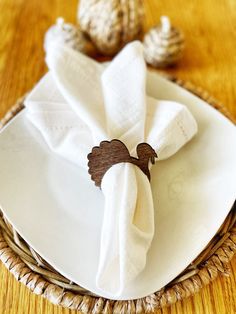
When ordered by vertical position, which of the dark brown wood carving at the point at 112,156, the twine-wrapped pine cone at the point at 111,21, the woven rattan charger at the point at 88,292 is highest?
the twine-wrapped pine cone at the point at 111,21

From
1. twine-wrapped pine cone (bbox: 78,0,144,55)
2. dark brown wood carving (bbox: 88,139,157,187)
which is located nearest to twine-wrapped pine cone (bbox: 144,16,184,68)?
twine-wrapped pine cone (bbox: 78,0,144,55)

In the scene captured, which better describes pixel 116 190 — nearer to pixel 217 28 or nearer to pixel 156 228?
pixel 156 228

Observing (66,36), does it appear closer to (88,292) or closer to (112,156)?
(112,156)

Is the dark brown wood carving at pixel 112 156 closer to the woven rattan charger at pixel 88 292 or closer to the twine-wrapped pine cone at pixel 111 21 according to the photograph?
the woven rattan charger at pixel 88 292

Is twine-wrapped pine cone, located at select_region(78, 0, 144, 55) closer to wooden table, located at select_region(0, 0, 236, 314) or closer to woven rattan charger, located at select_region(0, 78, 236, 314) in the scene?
wooden table, located at select_region(0, 0, 236, 314)

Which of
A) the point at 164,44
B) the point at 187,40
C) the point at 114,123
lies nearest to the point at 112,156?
the point at 114,123

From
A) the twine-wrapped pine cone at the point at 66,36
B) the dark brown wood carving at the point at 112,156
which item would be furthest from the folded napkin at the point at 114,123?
the twine-wrapped pine cone at the point at 66,36
